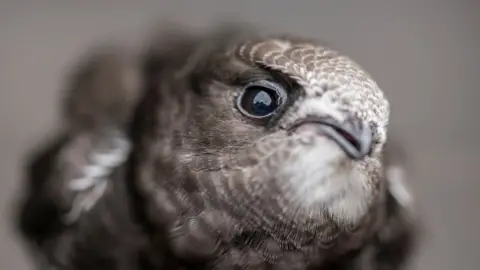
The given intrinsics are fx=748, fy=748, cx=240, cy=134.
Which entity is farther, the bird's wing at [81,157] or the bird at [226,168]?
the bird's wing at [81,157]

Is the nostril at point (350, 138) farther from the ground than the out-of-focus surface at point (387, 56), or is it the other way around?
the nostril at point (350, 138)

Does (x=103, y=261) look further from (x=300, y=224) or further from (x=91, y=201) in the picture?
(x=300, y=224)

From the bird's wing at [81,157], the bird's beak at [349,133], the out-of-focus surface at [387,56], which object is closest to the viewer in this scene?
the bird's beak at [349,133]

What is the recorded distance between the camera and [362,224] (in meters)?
0.75

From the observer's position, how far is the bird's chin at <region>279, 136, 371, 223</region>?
0.64m

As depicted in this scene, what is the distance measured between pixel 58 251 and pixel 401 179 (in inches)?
17.1

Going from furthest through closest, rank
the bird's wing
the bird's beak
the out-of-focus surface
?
the out-of-focus surface, the bird's wing, the bird's beak

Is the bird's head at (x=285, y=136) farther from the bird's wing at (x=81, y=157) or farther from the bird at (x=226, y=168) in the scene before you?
the bird's wing at (x=81, y=157)

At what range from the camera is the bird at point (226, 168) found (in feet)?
2.16

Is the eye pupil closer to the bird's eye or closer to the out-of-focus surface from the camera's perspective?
the bird's eye

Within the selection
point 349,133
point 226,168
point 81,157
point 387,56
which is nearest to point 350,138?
point 349,133

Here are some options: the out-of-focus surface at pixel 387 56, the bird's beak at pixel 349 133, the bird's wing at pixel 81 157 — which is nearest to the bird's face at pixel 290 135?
the bird's beak at pixel 349 133

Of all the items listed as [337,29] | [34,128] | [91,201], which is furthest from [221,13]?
[91,201]

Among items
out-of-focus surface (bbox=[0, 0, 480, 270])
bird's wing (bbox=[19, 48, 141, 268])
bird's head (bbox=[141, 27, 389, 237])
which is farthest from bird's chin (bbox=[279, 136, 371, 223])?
out-of-focus surface (bbox=[0, 0, 480, 270])
